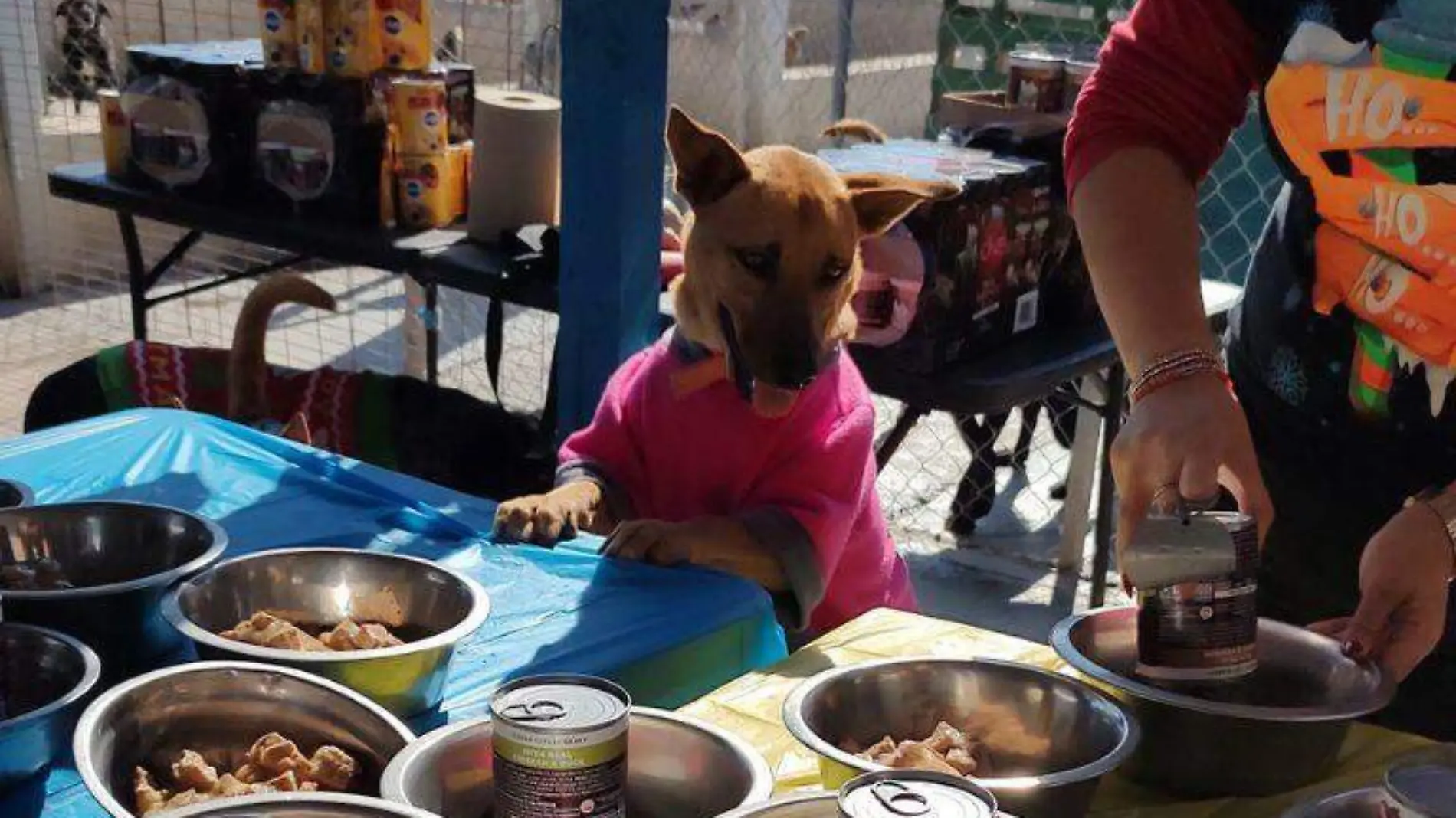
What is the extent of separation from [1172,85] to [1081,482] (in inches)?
98.5

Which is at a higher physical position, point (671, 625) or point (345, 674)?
point (345, 674)

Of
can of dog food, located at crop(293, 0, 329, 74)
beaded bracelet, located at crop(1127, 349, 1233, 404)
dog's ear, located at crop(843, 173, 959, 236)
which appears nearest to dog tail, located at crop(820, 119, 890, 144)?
dog's ear, located at crop(843, 173, 959, 236)

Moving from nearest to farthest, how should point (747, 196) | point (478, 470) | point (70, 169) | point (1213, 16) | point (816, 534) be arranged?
point (1213, 16)
point (816, 534)
point (747, 196)
point (478, 470)
point (70, 169)

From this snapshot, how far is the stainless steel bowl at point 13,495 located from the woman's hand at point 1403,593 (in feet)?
4.42

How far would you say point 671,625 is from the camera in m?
1.70

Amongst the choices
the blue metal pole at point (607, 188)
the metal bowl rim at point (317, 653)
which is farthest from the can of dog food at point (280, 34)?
the metal bowl rim at point (317, 653)

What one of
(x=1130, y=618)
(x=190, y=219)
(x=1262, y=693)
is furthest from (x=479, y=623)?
(x=190, y=219)

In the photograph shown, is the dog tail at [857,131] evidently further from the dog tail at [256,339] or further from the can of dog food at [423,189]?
the dog tail at [256,339]

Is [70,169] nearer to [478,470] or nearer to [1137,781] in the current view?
[478,470]

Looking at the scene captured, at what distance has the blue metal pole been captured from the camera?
8.58ft

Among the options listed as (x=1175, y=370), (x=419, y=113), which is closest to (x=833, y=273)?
(x=1175, y=370)

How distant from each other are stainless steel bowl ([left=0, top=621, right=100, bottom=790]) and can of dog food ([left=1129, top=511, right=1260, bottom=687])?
798 millimetres

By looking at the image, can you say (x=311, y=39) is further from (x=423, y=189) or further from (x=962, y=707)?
(x=962, y=707)

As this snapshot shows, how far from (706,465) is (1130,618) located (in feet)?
2.76
